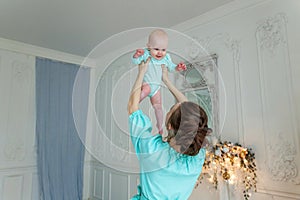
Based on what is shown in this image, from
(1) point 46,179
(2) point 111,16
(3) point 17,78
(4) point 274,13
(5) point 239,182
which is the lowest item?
(1) point 46,179

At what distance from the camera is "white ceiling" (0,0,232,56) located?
220cm

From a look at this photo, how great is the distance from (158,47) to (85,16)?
2135 millimetres

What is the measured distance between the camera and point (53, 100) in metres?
3.40

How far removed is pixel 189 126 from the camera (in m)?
0.62

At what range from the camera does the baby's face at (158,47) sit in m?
0.59

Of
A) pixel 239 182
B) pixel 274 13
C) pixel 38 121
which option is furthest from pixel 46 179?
pixel 274 13

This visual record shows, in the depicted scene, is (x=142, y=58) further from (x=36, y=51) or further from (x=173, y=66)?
(x=36, y=51)

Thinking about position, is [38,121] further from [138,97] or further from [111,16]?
[138,97]

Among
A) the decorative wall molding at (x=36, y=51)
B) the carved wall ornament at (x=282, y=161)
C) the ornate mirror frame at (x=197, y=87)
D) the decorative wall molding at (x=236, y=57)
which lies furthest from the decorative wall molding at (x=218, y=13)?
the decorative wall molding at (x=36, y=51)

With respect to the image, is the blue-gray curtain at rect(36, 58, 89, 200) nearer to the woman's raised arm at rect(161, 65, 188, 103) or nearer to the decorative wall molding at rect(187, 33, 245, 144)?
the decorative wall molding at rect(187, 33, 245, 144)

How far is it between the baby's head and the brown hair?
0.15m

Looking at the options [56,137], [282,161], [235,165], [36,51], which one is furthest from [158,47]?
[36,51]

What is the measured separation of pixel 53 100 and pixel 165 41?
126 inches

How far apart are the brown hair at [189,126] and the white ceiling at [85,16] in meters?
1.80
